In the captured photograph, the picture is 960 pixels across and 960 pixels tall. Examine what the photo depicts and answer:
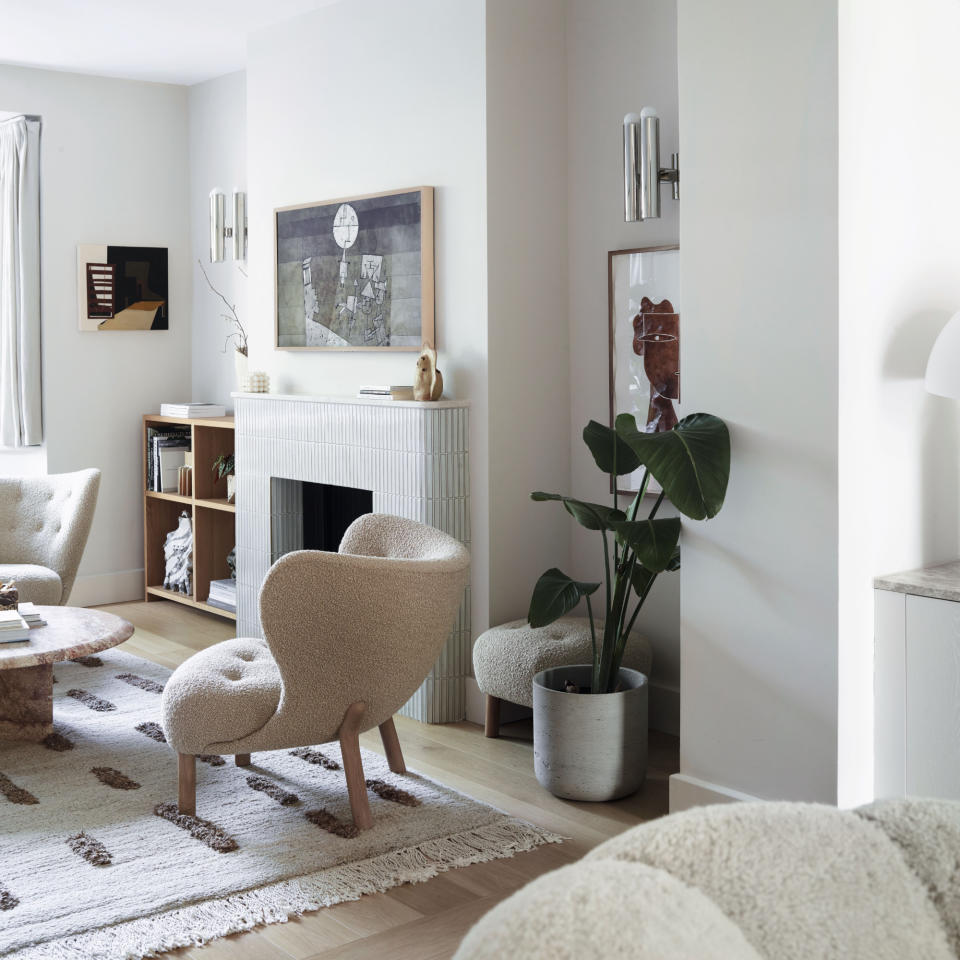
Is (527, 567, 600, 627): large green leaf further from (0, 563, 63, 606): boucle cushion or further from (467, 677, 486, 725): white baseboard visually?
(0, 563, 63, 606): boucle cushion

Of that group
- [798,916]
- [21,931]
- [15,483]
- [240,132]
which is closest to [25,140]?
[240,132]

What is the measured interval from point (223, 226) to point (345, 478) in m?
1.72

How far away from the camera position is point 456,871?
287 centimetres

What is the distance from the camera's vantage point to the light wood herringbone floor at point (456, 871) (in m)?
2.49

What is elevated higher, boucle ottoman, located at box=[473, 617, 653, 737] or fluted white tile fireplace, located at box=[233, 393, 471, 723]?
fluted white tile fireplace, located at box=[233, 393, 471, 723]

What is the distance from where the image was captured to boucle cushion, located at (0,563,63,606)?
4680 millimetres

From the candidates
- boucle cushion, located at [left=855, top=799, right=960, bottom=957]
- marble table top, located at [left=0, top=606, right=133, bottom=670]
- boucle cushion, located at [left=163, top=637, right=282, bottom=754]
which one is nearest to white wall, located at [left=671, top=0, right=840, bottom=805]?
boucle cushion, located at [left=163, top=637, right=282, bottom=754]

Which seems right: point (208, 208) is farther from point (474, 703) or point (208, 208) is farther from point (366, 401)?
point (474, 703)

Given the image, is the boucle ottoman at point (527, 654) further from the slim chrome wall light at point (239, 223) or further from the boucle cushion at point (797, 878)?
the boucle cushion at point (797, 878)

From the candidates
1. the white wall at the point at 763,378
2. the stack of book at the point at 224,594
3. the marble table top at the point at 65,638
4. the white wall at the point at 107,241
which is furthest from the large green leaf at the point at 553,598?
the white wall at the point at 107,241

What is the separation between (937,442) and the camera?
2.91m

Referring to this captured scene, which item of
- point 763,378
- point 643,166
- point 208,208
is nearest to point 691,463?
point 763,378

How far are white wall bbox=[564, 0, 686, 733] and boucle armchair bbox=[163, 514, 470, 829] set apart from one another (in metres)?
1.10

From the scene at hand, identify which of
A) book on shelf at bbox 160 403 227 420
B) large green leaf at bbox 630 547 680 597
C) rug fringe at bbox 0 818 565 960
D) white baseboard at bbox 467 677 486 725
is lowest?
rug fringe at bbox 0 818 565 960
